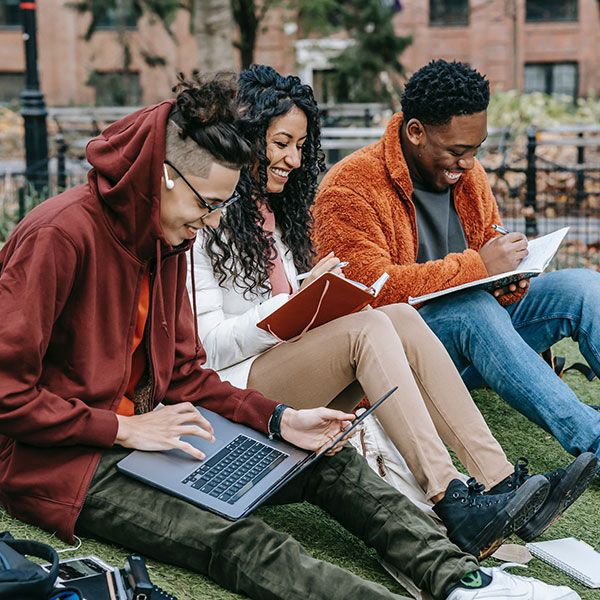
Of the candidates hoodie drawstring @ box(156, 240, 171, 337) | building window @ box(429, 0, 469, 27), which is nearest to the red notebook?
hoodie drawstring @ box(156, 240, 171, 337)

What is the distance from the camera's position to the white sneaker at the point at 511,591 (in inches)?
105

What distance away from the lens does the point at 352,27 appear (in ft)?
63.2

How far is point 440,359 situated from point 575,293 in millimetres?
874

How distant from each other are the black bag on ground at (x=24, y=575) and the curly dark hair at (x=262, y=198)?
4.42ft

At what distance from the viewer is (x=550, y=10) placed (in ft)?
92.1

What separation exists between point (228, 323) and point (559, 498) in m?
1.18

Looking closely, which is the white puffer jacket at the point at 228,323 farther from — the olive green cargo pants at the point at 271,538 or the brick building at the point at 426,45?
the brick building at the point at 426,45

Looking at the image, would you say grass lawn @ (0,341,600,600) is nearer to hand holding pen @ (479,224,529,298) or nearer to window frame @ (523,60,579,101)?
hand holding pen @ (479,224,529,298)

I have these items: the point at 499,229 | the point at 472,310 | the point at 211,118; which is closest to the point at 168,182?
the point at 211,118

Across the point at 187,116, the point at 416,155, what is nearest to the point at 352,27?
the point at 416,155

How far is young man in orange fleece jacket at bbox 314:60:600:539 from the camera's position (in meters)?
3.68

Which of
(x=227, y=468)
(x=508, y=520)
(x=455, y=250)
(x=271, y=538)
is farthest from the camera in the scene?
(x=455, y=250)

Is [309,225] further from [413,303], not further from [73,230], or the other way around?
[73,230]

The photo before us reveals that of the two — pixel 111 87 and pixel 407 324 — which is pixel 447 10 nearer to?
pixel 111 87
